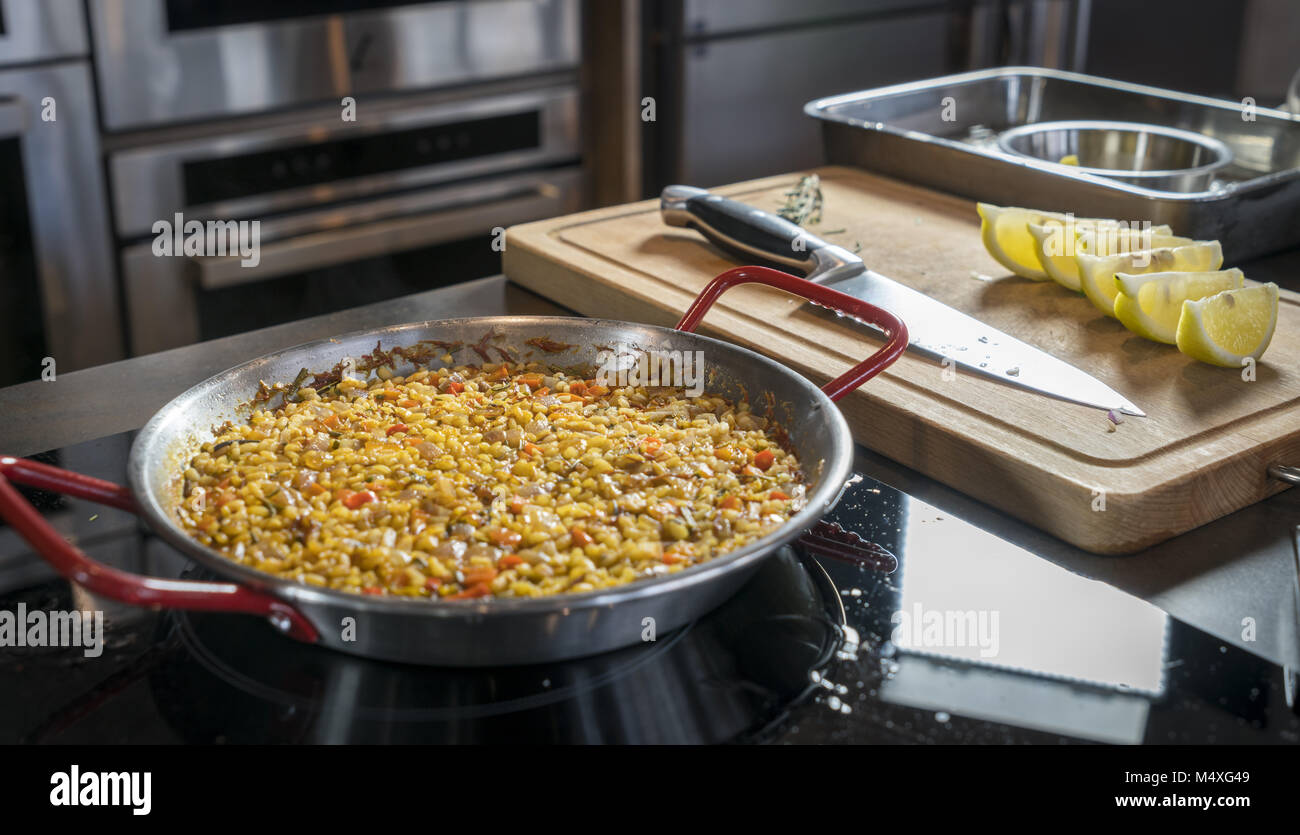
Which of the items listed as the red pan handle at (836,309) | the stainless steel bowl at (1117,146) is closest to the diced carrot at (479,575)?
the red pan handle at (836,309)

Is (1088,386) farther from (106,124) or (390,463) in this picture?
(106,124)

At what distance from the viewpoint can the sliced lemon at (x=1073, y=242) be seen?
127 centimetres

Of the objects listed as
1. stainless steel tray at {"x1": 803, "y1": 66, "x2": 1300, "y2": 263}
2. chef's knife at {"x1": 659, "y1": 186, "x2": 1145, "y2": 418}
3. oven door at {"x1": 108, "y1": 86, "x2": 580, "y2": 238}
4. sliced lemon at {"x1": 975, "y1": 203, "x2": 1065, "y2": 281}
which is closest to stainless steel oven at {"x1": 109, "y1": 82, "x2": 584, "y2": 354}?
oven door at {"x1": 108, "y1": 86, "x2": 580, "y2": 238}

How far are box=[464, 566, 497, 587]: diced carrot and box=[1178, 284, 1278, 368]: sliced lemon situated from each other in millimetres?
681

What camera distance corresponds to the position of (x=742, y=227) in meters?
1.33

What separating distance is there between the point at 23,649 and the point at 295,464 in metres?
0.24

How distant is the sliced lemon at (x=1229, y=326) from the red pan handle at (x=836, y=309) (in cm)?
26

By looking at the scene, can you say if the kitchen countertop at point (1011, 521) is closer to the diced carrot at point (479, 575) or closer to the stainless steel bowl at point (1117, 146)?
the diced carrot at point (479, 575)

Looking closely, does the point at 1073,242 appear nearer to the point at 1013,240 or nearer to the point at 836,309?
the point at 1013,240

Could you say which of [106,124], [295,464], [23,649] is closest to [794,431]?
[295,464]

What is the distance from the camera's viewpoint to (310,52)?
7.30 feet

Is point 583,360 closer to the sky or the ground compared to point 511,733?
closer to the sky

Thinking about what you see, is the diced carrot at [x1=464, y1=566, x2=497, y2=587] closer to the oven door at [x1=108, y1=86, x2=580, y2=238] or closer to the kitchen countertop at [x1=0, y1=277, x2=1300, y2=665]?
the kitchen countertop at [x1=0, y1=277, x2=1300, y2=665]
